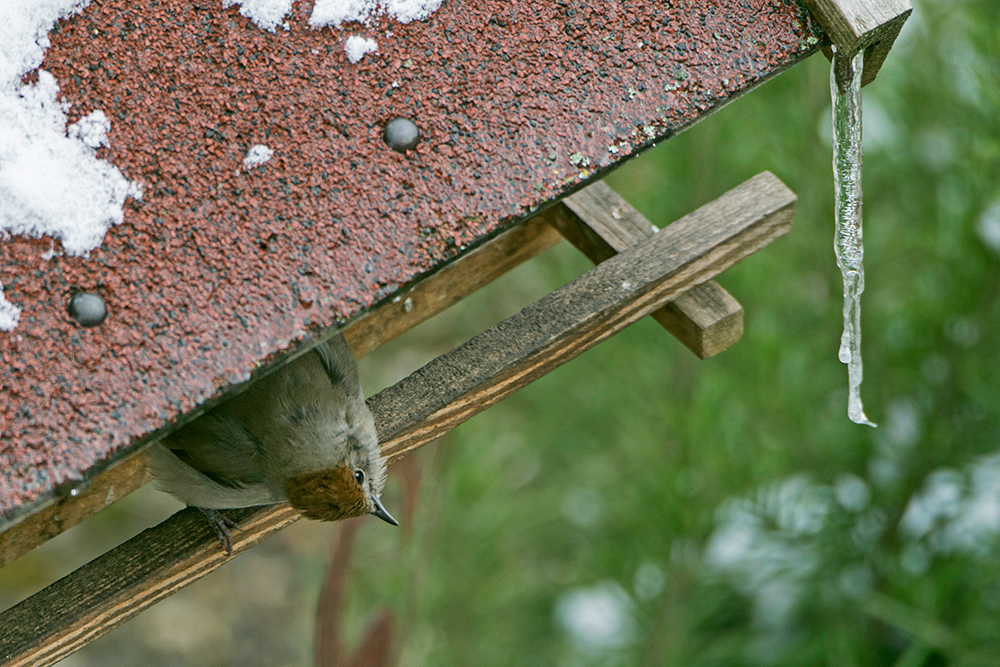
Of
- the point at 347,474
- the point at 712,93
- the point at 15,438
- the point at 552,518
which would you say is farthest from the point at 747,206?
the point at 552,518

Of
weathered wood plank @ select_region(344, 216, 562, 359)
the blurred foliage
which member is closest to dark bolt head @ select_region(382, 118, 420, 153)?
weathered wood plank @ select_region(344, 216, 562, 359)

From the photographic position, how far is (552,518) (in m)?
3.16

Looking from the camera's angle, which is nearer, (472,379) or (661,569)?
(472,379)

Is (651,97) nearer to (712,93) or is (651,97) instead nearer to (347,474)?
(712,93)

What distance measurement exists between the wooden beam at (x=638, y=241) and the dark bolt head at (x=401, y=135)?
0.56 m

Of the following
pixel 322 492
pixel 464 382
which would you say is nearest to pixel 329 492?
pixel 322 492

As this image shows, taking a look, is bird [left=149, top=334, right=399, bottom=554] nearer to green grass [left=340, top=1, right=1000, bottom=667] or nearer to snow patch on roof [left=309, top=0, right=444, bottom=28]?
snow patch on roof [left=309, top=0, right=444, bottom=28]

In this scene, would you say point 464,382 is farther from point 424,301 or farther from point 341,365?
point 424,301

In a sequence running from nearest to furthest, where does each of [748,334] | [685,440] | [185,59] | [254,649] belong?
[185,59] → [685,440] → [748,334] → [254,649]

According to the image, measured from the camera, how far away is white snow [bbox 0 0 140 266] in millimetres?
1098

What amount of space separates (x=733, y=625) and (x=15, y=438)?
9.03 ft

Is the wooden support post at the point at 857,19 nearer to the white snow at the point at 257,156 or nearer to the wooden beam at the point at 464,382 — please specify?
the wooden beam at the point at 464,382

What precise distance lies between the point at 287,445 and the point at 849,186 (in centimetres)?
90

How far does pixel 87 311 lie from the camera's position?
42.1 inches
